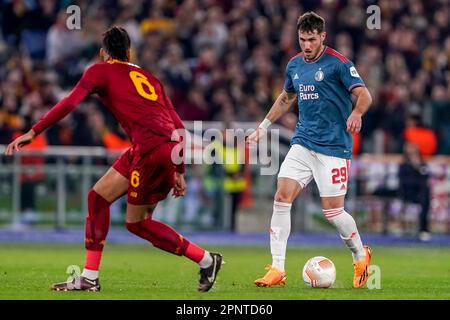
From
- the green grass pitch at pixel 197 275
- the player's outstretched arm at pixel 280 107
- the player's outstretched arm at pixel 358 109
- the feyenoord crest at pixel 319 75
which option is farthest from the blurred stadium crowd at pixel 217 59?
the player's outstretched arm at pixel 358 109

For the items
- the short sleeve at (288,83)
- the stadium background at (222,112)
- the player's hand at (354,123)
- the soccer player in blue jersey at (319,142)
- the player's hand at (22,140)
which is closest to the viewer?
the player's hand at (22,140)

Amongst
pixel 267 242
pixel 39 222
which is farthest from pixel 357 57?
pixel 39 222

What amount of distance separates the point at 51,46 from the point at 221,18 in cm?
359

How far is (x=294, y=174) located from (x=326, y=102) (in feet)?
2.52

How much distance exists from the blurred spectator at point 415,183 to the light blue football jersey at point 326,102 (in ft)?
35.0

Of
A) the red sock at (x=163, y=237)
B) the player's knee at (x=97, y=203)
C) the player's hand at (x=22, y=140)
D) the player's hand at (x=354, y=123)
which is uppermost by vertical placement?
the player's hand at (x=354, y=123)

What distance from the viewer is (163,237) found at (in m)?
11.1

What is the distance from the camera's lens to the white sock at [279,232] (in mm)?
12195

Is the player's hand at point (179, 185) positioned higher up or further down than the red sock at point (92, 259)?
higher up

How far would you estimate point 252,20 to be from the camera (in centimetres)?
2606

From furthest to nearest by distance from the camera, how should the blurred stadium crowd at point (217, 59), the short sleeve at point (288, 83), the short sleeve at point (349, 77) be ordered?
the blurred stadium crowd at point (217, 59) < the short sleeve at point (288, 83) < the short sleeve at point (349, 77)

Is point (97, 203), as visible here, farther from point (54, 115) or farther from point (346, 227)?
point (346, 227)

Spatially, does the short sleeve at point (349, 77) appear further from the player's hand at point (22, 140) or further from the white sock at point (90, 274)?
the player's hand at point (22, 140)
